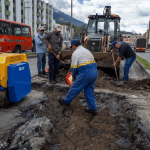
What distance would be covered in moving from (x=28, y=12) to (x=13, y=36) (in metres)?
39.7

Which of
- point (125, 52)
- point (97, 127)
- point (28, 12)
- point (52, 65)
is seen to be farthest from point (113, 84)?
point (28, 12)

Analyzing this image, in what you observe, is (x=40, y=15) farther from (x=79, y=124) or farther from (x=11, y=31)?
(x=79, y=124)

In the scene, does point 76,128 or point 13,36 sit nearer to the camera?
point 76,128

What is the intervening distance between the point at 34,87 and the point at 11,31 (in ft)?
37.6

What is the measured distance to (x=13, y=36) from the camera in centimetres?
1619

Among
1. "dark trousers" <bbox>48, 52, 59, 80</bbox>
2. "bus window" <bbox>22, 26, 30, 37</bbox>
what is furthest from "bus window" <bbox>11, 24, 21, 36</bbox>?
"dark trousers" <bbox>48, 52, 59, 80</bbox>

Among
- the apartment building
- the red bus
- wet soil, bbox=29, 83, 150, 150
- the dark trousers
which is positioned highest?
the apartment building

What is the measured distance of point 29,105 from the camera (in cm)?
409

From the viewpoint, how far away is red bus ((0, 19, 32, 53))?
581 inches

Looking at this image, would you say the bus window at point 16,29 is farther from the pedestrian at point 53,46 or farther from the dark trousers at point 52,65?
the dark trousers at point 52,65

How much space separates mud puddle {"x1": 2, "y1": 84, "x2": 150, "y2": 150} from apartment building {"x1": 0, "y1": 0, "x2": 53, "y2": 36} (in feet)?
105

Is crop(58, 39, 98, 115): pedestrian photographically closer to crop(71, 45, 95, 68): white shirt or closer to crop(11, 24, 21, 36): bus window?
crop(71, 45, 95, 68): white shirt

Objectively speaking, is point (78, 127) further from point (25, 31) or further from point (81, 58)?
point (25, 31)

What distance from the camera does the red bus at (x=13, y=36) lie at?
48.4 feet
